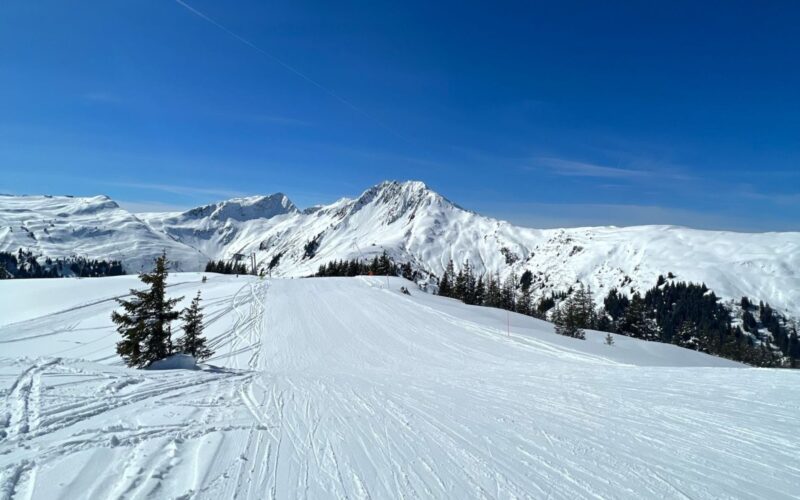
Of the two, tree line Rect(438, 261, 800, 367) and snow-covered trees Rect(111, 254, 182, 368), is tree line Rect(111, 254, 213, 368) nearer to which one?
snow-covered trees Rect(111, 254, 182, 368)

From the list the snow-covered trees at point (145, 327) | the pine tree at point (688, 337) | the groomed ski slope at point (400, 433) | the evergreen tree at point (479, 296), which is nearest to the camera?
the groomed ski slope at point (400, 433)

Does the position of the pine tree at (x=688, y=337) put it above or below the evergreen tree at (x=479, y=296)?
below

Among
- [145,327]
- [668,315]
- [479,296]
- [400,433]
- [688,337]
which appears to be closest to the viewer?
[400,433]

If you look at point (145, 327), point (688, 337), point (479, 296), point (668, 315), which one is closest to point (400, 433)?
point (145, 327)

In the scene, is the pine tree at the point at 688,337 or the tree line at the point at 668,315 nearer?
the pine tree at the point at 688,337

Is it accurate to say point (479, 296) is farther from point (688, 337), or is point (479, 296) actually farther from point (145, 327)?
point (145, 327)

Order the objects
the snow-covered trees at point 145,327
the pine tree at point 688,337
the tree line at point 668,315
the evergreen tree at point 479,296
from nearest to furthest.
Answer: the snow-covered trees at point 145,327 → the pine tree at point 688,337 → the tree line at point 668,315 → the evergreen tree at point 479,296

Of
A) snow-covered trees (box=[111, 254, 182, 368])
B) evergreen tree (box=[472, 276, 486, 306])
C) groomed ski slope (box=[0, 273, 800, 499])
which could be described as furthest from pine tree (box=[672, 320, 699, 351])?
snow-covered trees (box=[111, 254, 182, 368])

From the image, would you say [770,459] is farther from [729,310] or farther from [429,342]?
[729,310]

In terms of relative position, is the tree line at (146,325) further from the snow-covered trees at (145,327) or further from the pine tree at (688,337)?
the pine tree at (688,337)

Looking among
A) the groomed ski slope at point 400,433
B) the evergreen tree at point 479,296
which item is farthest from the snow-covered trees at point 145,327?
the evergreen tree at point 479,296

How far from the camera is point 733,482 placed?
15.9ft

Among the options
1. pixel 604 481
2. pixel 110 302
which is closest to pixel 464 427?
pixel 604 481

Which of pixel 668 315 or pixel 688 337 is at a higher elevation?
pixel 688 337
